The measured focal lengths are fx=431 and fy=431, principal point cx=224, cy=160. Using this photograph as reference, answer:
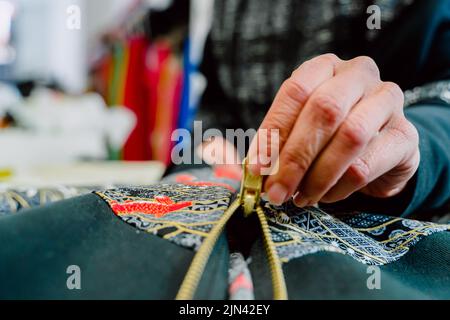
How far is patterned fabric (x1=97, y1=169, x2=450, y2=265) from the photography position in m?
A: 0.23

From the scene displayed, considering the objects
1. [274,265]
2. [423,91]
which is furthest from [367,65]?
[423,91]

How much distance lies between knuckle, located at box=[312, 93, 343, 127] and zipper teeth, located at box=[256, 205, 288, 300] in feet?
0.22

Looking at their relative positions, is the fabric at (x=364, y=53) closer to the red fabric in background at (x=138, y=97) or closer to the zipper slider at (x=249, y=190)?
the zipper slider at (x=249, y=190)

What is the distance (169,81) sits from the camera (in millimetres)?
1299

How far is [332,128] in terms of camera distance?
227 mm

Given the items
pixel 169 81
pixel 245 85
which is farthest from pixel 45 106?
pixel 245 85

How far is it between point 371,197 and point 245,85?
13.0 inches

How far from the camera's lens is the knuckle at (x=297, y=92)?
9.2 inches

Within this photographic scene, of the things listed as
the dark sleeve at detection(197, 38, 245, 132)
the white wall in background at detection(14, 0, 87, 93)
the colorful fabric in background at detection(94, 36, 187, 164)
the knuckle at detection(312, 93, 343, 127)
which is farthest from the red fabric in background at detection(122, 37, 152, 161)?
the knuckle at detection(312, 93, 343, 127)

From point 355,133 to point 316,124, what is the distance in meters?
0.02

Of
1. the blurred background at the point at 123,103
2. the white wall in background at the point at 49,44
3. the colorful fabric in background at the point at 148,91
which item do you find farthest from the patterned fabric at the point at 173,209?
the white wall in background at the point at 49,44

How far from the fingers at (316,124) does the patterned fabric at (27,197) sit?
0.22 metres

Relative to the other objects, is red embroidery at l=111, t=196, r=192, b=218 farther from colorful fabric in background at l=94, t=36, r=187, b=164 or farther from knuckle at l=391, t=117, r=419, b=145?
colorful fabric in background at l=94, t=36, r=187, b=164
